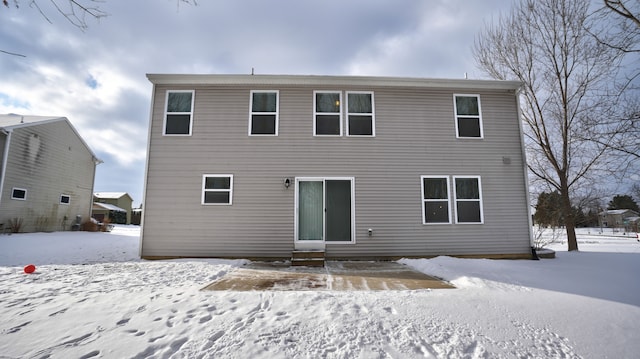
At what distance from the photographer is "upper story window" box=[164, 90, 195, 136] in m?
7.94

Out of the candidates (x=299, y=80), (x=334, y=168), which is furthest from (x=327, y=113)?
(x=334, y=168)

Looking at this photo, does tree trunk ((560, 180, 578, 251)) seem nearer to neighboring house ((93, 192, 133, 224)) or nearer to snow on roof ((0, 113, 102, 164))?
snow on roof ((0, 113, 102, 164))

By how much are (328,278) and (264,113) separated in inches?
196

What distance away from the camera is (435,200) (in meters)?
7.87

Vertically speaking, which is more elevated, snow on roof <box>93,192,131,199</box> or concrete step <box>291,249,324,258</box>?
snow on roof <box>93,192,131,199</box>

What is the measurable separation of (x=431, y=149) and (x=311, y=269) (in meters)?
4.79

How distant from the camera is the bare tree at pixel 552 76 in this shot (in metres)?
9.63

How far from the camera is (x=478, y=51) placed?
11.6 meters

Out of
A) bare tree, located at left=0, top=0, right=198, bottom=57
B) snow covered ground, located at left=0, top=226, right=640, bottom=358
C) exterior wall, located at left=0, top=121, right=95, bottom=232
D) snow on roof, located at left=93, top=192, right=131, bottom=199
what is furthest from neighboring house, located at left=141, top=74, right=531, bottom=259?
snow on roof, located at left=93, top=192, right=131, bottom=199

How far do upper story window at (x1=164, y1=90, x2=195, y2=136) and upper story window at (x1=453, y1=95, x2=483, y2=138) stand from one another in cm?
775

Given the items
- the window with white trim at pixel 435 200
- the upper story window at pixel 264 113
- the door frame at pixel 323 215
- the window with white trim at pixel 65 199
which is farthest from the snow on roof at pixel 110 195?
the window with white trim at pixel 435 200

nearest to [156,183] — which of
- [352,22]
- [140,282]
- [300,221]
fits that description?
[140,282]

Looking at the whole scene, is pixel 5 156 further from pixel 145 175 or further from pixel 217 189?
pixel 217 189

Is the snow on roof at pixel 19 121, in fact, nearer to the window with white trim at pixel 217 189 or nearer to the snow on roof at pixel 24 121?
the snow on roof at pixel 24 121
